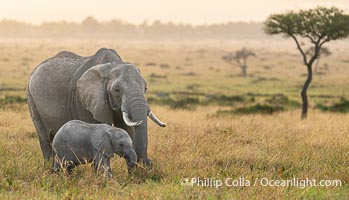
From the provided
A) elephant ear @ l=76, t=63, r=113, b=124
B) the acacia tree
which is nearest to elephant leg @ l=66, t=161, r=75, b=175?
elephant ear @ l=76, t=63, r=113, b=124

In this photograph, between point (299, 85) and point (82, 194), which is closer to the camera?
point (82, 194)

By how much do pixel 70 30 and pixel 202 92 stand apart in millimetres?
164951

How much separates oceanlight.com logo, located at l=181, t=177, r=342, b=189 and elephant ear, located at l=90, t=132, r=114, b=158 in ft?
3.18

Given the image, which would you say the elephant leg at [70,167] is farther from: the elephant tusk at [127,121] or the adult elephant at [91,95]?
the elephant tusk at [127,121]

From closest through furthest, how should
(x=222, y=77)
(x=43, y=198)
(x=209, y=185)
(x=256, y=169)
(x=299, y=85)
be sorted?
1. (x=43, y=198)
2. (x=209, y=185)
3. (x=256, y=169)
4. (x=299, y=85)
5. (x=222, y=77)

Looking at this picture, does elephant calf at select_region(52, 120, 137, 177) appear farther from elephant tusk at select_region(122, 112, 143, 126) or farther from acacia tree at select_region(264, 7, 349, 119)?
→ acacia tree at select_region(264, 7, 349, 119)

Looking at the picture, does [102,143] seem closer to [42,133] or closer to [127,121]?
[127,121]

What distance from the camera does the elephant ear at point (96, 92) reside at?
785 cm

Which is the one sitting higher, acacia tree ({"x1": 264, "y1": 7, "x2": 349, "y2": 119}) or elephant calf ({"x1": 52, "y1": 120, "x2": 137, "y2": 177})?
acacia tree ({"x1": 264, "y1": 7, "x2": 349, "y2": 119})

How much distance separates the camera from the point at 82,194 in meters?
6.50

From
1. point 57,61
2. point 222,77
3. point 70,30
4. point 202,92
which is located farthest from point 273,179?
point 70,30

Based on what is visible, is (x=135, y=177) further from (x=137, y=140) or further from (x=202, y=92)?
(x=202, y=92)

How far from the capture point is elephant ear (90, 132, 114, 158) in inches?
283

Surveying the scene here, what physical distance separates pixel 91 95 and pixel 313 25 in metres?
15.4
